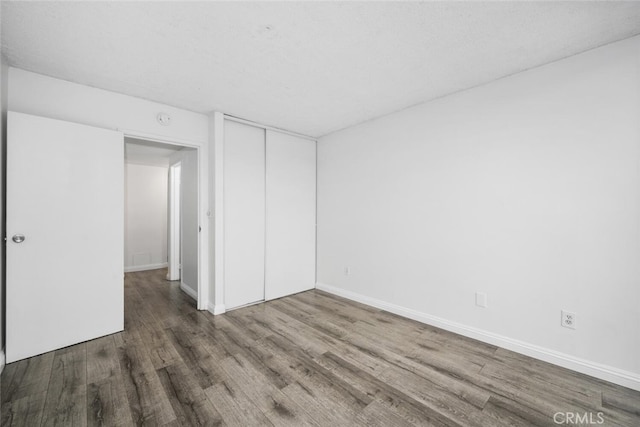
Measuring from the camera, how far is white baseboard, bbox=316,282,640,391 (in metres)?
1.83

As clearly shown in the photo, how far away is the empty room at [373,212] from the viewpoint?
1.64 m

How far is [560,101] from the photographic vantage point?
81.4 inches

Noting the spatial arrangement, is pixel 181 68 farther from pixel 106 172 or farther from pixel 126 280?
pixel 126 280

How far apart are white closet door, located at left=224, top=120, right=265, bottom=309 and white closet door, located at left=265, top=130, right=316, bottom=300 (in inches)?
4.9

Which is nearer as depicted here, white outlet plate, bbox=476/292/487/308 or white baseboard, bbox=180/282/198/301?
white outlet plate, bbox=476/292/487/308

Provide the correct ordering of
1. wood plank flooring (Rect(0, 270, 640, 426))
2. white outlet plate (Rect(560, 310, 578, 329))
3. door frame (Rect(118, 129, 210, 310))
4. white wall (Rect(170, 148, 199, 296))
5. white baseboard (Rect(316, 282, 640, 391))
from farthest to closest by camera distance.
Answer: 1. white wall (Rect(170, 148, 199, 296))
2. door frame (Rect(118, 129, 210, 310))
3. white outlet plate (Rect(560, 310, 578, 329))
4. white baseboard (Rect(316, 282, 640, 391))
5. wood plank flooring (Rect(0, 270, 640, 426))

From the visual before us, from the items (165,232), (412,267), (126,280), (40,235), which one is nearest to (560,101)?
(412,267)

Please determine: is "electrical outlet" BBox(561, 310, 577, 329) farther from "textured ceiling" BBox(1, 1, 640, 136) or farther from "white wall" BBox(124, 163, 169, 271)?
"white wall" BBox(124, 163, 169, 271)

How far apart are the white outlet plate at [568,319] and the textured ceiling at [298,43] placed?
2.05 metres

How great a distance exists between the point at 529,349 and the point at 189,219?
4.26m

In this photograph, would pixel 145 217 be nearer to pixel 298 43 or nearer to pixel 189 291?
pixel 189 291

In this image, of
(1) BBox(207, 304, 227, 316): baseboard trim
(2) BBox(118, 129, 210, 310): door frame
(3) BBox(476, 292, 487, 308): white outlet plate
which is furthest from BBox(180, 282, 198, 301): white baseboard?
(3) BBox(476, 292, 487, 308): white outlet plate

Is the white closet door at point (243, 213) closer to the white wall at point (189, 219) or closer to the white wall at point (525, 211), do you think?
the white wall at point (189, 219)

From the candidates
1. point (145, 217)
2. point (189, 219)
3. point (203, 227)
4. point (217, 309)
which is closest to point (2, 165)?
point (203, 227)
